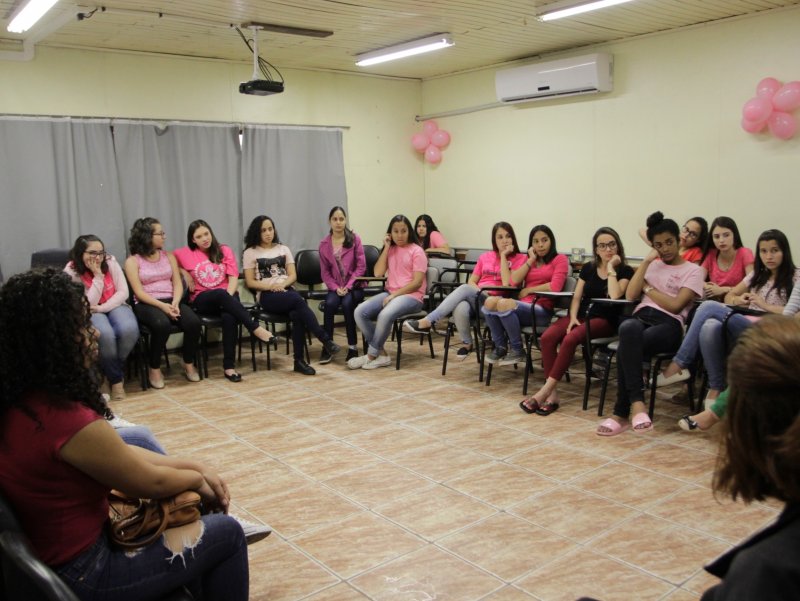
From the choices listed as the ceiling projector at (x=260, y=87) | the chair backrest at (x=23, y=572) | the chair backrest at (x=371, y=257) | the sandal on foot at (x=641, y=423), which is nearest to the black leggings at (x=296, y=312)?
the chair backrest at (x=371, y=257)

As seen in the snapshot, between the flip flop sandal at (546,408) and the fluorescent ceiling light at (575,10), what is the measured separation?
8.46 feet

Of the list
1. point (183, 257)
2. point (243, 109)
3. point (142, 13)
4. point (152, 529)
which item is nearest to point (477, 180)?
point (243, 109)

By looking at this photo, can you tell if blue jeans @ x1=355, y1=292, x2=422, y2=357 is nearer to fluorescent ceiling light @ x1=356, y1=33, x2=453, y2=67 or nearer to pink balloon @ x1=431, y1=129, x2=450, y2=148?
fluorescent ceiling light @ x1=356, y1=33, x2=453, y2=67

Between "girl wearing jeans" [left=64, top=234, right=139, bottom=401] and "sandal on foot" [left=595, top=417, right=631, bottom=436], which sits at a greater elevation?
"girl wearing jeans" [left=64, top=234, right=139, bottom=401]

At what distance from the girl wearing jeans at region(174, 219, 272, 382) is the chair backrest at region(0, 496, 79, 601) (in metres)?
3.95

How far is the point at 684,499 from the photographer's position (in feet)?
10.3

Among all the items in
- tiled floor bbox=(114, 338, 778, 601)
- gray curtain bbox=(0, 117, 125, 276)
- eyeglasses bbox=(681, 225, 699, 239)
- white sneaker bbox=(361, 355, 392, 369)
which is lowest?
tiled floor bbox=(114, 338, 778, 601)

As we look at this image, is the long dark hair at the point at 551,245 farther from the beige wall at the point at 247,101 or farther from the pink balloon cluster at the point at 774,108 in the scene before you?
the beige wall at the point at 247,101

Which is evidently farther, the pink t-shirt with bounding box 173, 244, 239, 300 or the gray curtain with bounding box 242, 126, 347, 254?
the gray curtain with bounding box 242, 126, 347, 254

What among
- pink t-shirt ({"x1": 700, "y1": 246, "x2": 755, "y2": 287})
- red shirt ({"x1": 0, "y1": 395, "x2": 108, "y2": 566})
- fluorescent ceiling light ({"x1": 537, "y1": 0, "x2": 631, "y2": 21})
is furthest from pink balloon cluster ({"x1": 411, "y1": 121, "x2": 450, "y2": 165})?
red shirt ({"x1": 0, "y1": 395, "x2": 108, "y2": 566})

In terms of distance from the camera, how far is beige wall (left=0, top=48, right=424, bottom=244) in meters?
5.68

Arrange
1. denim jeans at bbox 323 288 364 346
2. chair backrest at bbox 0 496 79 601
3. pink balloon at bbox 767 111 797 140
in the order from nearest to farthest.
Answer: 1. chair backrest at bbox 0 496 79 601
2. pink balloon at bbox 767 111 797 140
3. denim jeans at bbox 323 288 364 346

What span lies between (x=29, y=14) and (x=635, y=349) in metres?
4.21

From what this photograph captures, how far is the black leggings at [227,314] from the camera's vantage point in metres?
5.50
